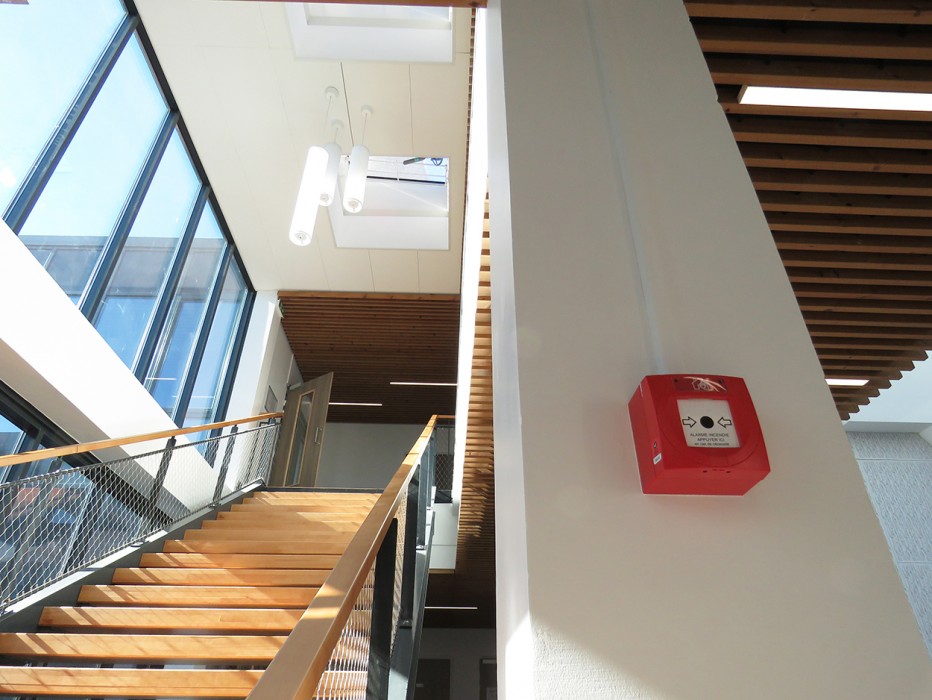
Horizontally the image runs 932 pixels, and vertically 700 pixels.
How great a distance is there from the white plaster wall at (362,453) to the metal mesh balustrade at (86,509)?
206 inches

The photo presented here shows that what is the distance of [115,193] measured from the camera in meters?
4.45

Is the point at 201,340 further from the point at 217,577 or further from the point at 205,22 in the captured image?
the point at 217,577

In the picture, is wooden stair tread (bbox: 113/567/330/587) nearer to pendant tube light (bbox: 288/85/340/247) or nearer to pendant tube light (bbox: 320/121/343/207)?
pendant tube light (bbox: 288/85/340/247)

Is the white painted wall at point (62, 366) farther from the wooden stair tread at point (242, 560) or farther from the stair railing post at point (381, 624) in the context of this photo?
the stair railing post at point (381, 624)

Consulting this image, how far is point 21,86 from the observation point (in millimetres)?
3389

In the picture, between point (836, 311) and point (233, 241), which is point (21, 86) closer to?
point (233, 241)

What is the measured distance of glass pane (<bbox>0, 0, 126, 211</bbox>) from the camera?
330 centimetres

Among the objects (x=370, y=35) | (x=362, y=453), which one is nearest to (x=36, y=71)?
(x=370, y=35)

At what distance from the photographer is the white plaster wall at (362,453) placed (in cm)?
1066

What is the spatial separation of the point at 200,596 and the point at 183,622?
0.97ft

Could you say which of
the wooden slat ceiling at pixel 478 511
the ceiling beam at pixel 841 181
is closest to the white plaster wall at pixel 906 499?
the wooden slat ceiling at pixel 478 511

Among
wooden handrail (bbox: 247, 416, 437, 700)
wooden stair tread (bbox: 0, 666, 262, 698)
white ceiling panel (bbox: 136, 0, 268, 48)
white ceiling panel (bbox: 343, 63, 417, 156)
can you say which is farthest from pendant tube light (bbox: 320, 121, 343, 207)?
wooden handrail (bbox: 247, 416, 437, 700)

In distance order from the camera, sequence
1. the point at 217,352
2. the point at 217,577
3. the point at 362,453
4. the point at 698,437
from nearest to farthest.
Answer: the point at 698,437, the point at 217,577, the point at 217,352, the point at 362,453

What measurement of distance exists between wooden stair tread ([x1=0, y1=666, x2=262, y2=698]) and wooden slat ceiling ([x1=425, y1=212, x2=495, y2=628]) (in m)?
1.76
